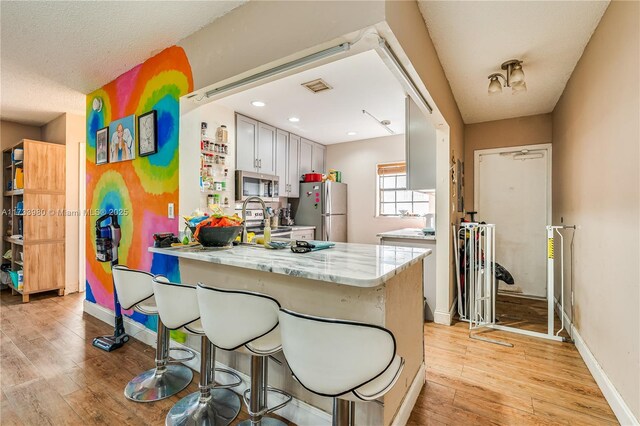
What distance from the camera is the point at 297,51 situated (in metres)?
1.65

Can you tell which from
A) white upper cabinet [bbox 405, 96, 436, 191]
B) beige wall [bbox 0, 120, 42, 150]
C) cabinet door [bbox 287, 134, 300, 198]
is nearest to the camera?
white upper cabinet [bbox 405, 96, 436, 191]

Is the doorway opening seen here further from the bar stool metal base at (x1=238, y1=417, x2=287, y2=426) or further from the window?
the bar stool metal base at (x1=238, y1=417, x2=287, y2=426)

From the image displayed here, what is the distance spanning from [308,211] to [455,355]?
3.45 m

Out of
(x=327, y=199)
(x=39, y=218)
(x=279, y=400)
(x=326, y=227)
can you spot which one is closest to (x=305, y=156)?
(x=327, y=199)

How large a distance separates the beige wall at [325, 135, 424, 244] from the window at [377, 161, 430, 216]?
0.14m

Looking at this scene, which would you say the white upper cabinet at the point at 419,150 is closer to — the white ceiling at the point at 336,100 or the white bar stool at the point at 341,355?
the white ceiling at the point at 336,100

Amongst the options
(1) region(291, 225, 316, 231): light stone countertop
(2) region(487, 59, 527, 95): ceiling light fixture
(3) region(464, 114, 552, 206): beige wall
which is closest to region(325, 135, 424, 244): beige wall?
(1) region(291, 225, 316, 231): light stone countertop

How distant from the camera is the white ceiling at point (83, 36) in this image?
6.49 ft

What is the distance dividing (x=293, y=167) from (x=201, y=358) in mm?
3953

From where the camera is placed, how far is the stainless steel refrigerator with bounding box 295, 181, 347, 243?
17.2ft

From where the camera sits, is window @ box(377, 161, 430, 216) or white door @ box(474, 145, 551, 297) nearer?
white door @ box(474, 145, 551, 297)

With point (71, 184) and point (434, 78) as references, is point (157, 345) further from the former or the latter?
point (71, 184)

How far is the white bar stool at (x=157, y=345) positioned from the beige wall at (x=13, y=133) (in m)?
4.44

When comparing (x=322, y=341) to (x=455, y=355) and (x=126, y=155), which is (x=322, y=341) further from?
(x=126, y=155)
